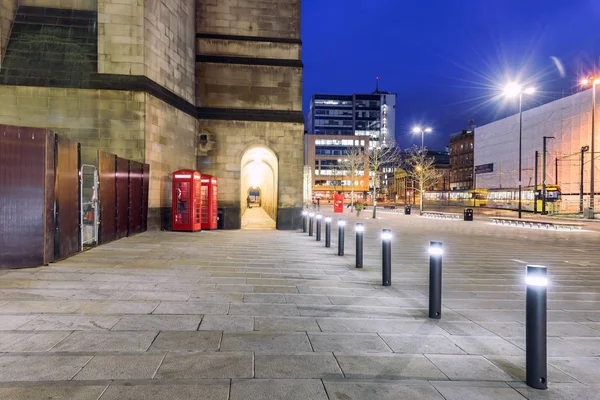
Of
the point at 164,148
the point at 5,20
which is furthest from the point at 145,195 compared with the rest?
the point at 5,20

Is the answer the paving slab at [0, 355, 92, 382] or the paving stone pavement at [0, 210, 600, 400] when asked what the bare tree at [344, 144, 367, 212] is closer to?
the paving stone pavement at [0, 210, 600, 400]

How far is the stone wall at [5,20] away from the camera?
1517cm

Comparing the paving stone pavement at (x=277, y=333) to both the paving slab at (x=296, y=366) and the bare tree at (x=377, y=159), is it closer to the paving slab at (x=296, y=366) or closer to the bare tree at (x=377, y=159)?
the paving slab at (x=296, y=366)

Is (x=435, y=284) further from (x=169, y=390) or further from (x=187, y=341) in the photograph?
(x=169, y=390)

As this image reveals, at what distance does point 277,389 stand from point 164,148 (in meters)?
14.7

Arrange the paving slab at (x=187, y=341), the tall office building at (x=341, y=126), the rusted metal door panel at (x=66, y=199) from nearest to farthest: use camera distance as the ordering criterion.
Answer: the paving slab at (x=187, y=341), the rusted metal door panel at (x=66, y=199), the tall office building at (x=341, y=126)

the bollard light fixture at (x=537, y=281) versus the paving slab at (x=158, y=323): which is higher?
the bollard light fixture at (x=537, y=281)

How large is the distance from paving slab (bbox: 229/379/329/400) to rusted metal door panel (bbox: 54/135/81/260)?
724 cm

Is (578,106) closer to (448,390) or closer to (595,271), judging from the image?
(595,271)

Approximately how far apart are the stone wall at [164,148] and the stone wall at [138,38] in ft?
3.87

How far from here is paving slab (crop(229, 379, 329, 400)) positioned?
338cm

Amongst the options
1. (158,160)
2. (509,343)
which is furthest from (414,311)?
(158,160)

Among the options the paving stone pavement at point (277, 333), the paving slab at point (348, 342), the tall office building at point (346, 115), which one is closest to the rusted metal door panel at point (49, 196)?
the paving stone pavement at point (277, 333)

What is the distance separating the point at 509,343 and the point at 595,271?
21.8 ft
